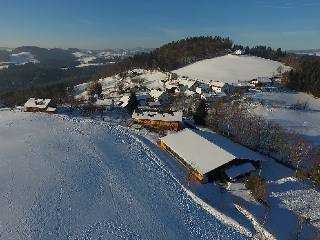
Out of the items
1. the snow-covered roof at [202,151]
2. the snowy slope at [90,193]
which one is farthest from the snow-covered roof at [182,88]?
the snowy slope at [90,193]

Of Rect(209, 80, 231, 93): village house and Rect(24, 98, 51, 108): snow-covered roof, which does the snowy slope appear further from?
Rect(209, 80, 231, 93): village house

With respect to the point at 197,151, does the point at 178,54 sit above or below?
above

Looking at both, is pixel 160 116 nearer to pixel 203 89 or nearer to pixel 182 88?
pixel 203 89

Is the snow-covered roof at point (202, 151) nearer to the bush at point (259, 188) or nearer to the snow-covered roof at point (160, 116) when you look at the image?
the bush at point (259, 188)

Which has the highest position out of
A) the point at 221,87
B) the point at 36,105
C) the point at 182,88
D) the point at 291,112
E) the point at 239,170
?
the point at 221,87

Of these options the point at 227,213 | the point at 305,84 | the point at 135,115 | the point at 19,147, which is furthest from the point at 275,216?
the point at 305,84

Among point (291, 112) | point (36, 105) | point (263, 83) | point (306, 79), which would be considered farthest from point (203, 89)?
point (36, 105)

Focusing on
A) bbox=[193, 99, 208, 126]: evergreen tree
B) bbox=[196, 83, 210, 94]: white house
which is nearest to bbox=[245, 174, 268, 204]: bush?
bbox=[193, 99, 208, 126]: evergreen tree

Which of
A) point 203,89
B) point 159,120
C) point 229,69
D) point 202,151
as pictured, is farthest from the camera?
point 229,69

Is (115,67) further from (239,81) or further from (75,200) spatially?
(75,200)
